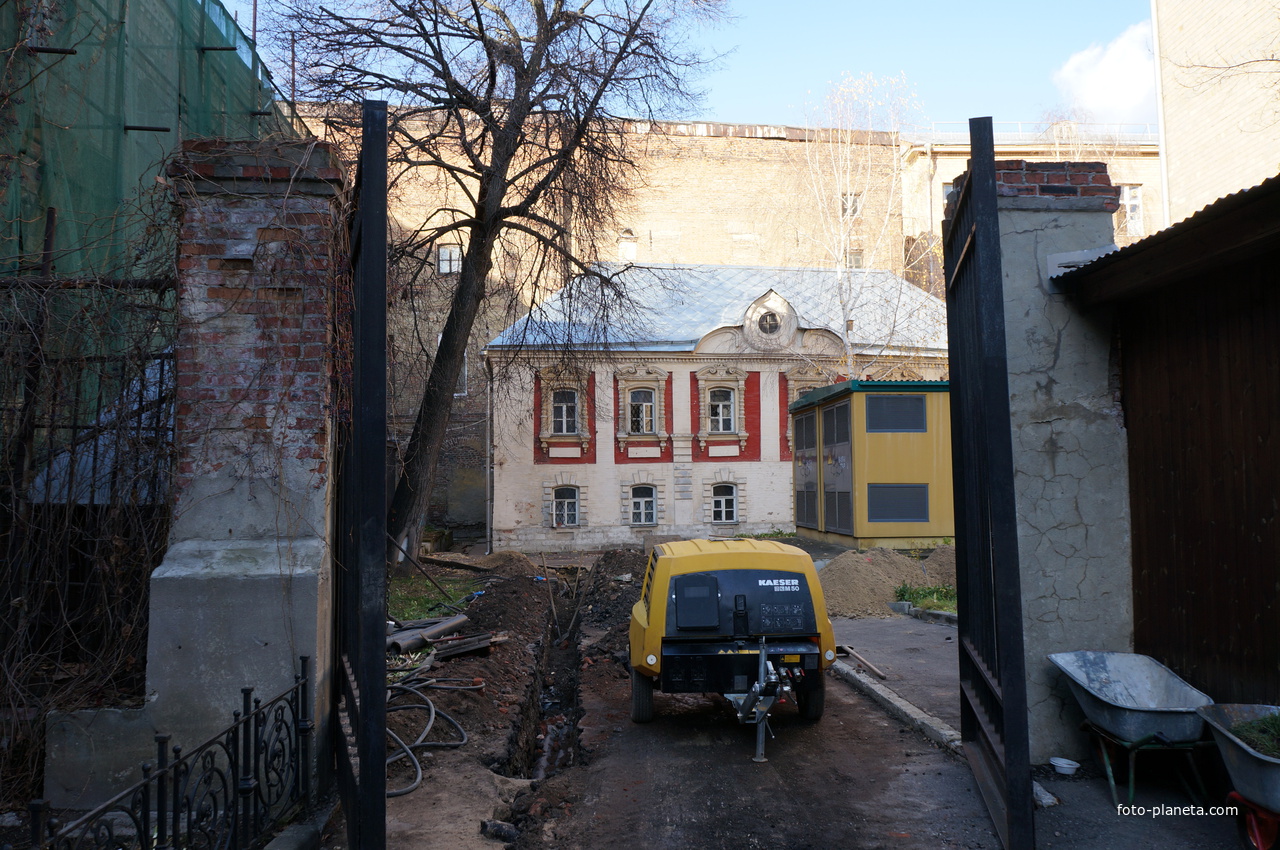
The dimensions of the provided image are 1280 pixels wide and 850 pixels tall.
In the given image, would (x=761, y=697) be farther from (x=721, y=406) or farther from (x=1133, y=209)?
(x=1133, y=209)

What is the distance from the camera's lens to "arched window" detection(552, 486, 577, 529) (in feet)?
94.3

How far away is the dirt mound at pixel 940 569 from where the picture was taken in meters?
16.9

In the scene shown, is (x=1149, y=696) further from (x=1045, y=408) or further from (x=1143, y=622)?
(x=1045, y=408)

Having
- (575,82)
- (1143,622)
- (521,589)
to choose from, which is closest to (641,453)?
(521,589)

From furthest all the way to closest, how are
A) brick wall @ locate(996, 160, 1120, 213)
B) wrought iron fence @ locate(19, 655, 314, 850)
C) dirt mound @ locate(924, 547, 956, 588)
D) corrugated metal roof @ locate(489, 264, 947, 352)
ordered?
corrugated metal roof @ locate(489, 264, 947, 352) → dirt mound @ locate(924, 547, 956, 588) → brick wall @ locate(996, 160, 1120, 213) → wrought iron fence @ locate(19, 655, 314, 850)

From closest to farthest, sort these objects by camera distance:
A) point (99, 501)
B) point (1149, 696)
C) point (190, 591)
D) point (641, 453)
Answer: point (190, 591) → point (99, 501) → point (1149, 696) → point (641, 453)

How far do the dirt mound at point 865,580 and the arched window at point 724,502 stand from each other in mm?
12272

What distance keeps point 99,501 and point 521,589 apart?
10.9 meters

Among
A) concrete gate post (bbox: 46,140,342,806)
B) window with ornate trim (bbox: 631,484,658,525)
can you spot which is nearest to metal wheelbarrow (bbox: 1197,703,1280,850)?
concrete gate post (bbox: 46,140,342,806)

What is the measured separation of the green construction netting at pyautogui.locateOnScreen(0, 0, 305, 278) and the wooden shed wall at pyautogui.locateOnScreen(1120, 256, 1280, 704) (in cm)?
775

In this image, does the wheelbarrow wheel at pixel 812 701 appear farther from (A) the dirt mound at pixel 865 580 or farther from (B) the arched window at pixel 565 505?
(B) the arched window at pixel 565 505

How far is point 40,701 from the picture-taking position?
4.61 metres

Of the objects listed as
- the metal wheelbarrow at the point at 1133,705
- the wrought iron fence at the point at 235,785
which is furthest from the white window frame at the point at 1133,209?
the wrought iron fence at the point at 235,785

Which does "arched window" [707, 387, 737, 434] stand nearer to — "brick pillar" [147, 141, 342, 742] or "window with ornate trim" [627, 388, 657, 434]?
"window with ornate trim" [627, 388, 657, 434]
